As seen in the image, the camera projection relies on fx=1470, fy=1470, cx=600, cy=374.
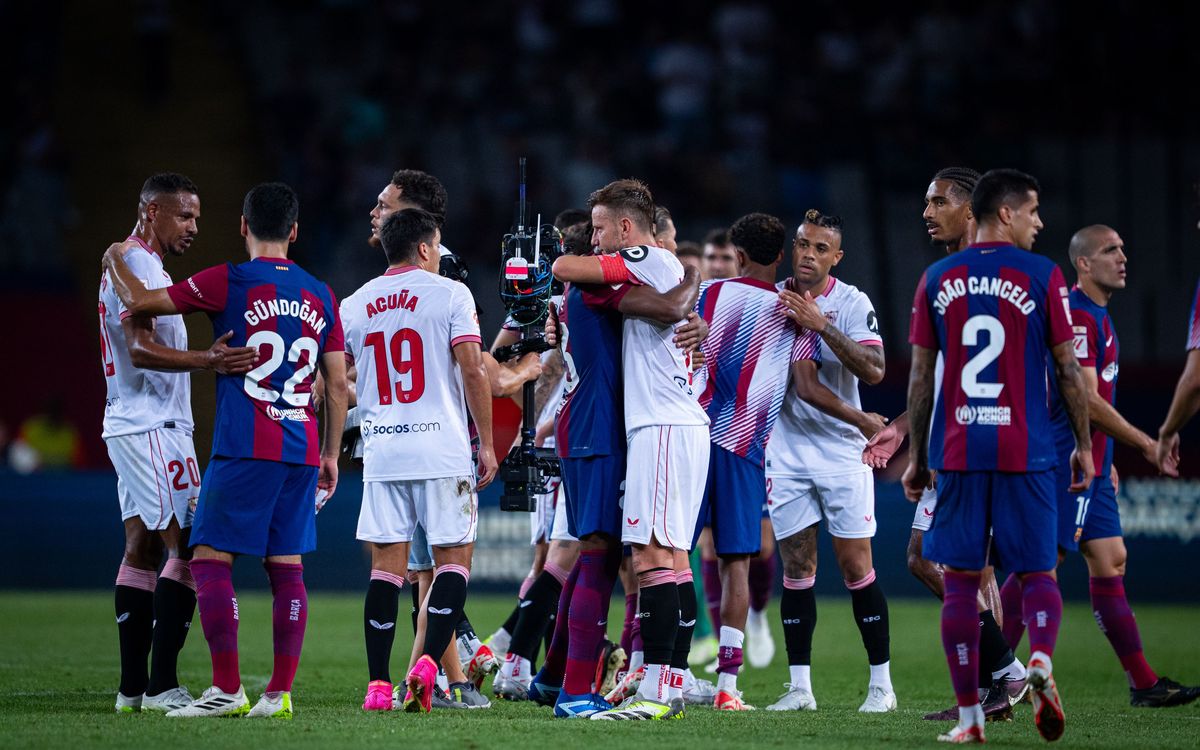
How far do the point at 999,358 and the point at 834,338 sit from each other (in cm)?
197

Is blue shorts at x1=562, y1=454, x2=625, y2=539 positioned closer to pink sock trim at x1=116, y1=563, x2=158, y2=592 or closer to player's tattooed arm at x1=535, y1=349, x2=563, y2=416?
player's tattooed arm at x1=535, y1=349, x2=563, y2=416

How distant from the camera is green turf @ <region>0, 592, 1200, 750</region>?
269 inches

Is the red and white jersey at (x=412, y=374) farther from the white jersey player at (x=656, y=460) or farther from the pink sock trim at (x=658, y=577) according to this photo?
the pink sock trim at (x=658, y=577)

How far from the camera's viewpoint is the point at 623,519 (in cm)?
784

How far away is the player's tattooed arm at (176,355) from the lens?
755 cm

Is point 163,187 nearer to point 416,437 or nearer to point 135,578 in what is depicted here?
point 416,437

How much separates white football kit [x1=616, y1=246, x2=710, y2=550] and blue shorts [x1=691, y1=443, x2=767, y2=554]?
2.82 ft

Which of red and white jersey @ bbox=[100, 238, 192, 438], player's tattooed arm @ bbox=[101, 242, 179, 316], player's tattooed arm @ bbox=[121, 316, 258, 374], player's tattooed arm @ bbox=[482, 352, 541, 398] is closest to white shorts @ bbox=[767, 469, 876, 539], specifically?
player's tattooed arm @ bbox=[482, 352, 541, 398]

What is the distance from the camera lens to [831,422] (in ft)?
30.5

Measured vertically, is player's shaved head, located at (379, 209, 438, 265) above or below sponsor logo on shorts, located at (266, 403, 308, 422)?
above

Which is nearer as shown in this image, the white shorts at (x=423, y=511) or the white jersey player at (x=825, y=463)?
the white shorts at (x=423, y=511)

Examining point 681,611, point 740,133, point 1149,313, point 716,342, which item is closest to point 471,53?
point 740,133

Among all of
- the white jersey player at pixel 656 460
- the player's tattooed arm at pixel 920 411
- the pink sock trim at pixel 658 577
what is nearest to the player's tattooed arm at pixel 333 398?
the white jersey player at pixel 656 460

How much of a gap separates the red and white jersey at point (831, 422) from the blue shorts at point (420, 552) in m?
2.20
